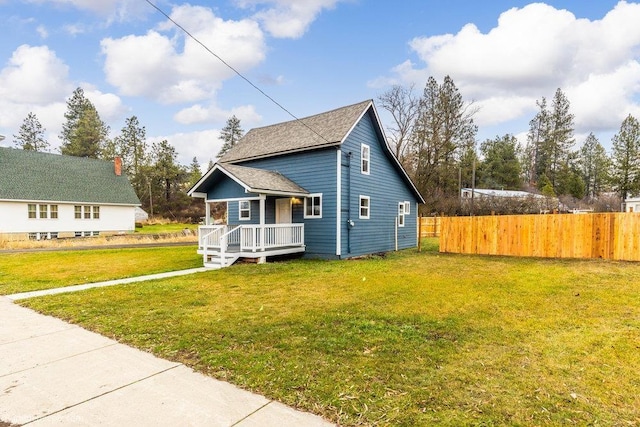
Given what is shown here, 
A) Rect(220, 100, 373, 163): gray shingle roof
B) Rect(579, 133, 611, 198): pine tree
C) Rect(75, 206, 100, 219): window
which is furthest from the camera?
Rect(579, 133, 611, 198): pine tree

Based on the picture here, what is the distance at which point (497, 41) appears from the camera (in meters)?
17.3

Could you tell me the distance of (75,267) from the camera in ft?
37.4

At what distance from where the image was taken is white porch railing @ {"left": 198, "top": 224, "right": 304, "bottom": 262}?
39.3ft

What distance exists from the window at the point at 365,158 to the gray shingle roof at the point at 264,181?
9.53ft

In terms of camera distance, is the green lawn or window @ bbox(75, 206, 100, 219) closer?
window @ bbox(75, 206, 100, 219)

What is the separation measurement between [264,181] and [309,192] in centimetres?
213

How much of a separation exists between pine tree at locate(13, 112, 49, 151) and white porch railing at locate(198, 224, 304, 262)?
54.1 meters

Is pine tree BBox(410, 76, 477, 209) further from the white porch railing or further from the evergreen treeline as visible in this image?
the white porch railing

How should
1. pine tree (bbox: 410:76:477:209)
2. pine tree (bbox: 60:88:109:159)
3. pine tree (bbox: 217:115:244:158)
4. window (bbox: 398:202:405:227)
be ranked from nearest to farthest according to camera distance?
window (bbox: 398:202:405:227), pine tree (bbox: 410:76:477:209), pine tree (bbox: 60:88:109:159), pine tree (bbox: 217:115:244:158)

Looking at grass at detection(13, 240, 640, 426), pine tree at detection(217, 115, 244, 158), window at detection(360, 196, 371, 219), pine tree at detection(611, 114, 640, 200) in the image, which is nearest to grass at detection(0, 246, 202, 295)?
grass at detection(13, 240, 640, 426)

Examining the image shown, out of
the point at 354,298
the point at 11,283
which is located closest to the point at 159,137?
the point at 11,283

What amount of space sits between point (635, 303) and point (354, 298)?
5.29 metres

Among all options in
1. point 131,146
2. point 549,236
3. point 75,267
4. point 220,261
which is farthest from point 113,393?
point 131,146

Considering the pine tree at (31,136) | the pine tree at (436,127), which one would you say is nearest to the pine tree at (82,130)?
the pine tree at (31,136)
